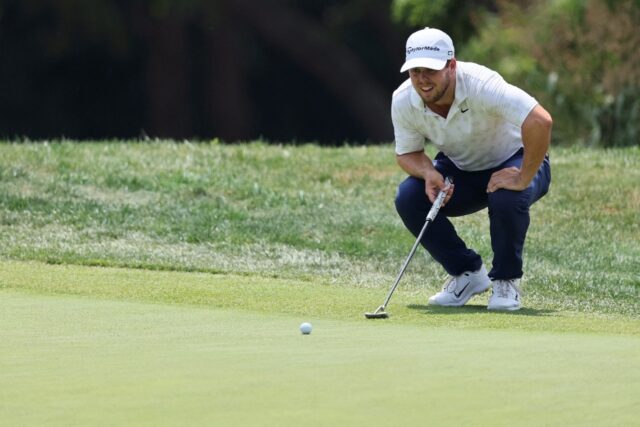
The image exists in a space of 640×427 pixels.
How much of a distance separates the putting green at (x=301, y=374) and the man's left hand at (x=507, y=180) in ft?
3.82

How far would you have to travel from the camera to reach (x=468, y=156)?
749cm

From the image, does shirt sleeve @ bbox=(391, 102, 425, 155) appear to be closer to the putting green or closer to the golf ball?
the putting green

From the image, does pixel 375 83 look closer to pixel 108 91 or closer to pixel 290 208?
pixel 108 91

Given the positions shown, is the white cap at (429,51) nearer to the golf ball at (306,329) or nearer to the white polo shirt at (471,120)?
the white polo shirt at (471,120)

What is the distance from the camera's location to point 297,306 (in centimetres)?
712

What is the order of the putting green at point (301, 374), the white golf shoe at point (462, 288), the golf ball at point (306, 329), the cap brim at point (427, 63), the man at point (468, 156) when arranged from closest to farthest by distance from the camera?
the putting green at point (301, 374), the golf ball at point (306, 329), the cap brim at point (427, 63), the man at point (468, 156), the white golf shoe at point (462, 288)

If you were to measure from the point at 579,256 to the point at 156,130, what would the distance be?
17852 millimetres

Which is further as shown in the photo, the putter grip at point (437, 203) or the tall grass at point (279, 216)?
the tall grass at point (279, 216)

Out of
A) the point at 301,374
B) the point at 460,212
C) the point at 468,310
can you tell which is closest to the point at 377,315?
the point at 468,310

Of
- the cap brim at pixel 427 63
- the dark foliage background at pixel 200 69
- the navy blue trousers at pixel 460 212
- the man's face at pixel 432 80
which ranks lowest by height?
the navy blue trousers at pixel 460 212

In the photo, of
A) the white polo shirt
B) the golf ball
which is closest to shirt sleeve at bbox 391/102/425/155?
the white polo shirt

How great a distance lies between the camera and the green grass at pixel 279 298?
4562mm

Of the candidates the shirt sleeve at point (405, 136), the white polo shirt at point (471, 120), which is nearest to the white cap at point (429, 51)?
the white polo shirt at point (471, 120)

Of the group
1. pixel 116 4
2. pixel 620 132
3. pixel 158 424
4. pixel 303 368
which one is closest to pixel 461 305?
pixel 303 368
